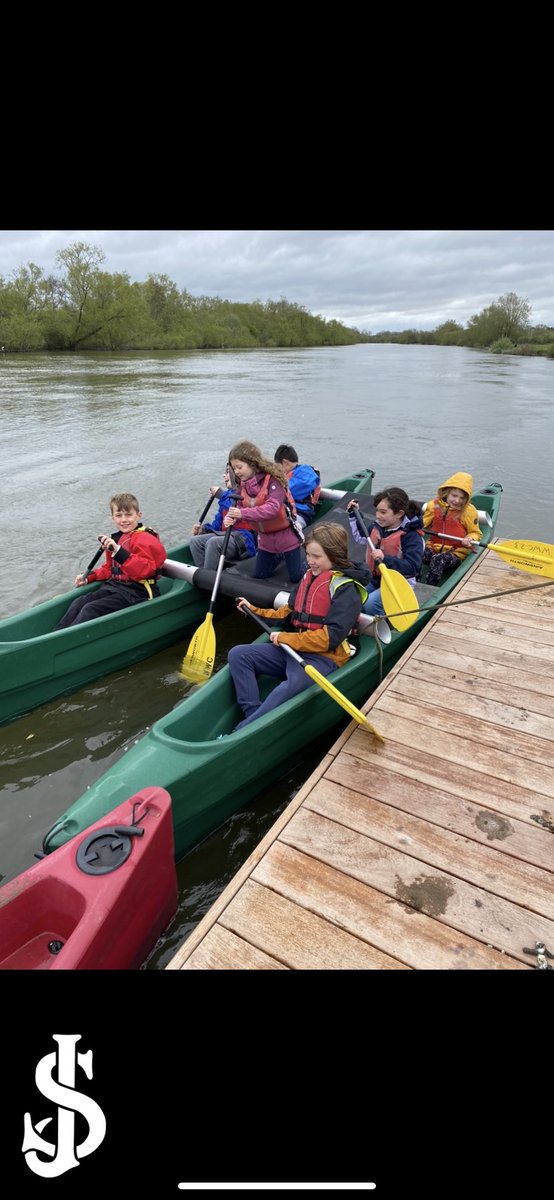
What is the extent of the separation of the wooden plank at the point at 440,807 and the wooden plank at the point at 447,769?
0.03 meters

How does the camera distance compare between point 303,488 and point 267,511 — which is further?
point 303,488

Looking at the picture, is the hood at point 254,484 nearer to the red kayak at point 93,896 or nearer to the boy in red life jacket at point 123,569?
the boy in red life jacket at point 123,569

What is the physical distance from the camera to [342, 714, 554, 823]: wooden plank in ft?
8.69

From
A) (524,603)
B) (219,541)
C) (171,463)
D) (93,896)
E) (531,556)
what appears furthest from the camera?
(171,463)

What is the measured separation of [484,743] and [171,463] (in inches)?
377

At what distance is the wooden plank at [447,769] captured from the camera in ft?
8.69

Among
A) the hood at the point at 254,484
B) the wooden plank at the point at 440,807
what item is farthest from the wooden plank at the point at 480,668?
the hood at the point at 254,484

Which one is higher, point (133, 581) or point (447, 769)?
point (133, 581)

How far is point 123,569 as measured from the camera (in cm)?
435

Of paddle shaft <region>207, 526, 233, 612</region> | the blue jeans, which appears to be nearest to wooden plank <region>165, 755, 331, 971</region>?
the blue jeans

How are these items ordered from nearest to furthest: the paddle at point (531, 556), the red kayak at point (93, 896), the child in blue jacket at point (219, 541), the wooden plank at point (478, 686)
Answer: the red kayak at point (93, 896) < the wooden plank at point (478, 686) < the paddle at point (531, 556) < the child in blue jacket at point (219, 541)

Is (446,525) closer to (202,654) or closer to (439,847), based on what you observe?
(202,654)
